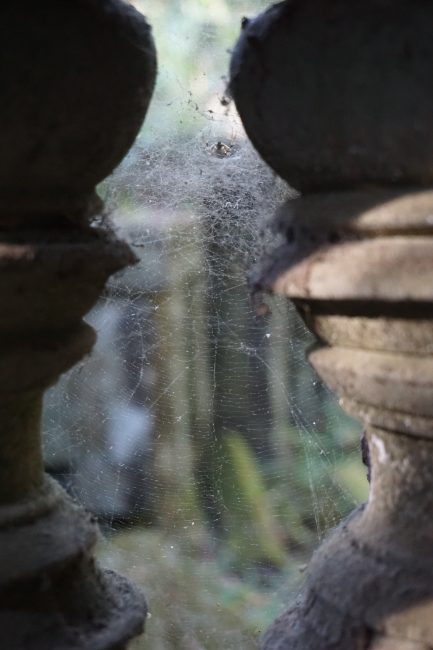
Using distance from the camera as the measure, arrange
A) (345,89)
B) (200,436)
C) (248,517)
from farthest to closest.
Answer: (200,436), (248,517), (345,89)

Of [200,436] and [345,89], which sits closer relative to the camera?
[345,89]

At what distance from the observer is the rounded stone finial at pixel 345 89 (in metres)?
0.35

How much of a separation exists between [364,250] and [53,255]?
17 cm

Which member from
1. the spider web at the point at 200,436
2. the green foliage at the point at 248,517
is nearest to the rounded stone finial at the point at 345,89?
the spider web at the point at 200,436

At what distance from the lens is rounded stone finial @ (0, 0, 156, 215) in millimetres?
388

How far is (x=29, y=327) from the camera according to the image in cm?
44

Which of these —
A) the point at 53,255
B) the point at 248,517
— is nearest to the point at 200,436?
the point at 248,517

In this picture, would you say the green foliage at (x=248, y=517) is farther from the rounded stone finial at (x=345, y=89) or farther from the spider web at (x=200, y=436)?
the rounded stone finial at (x=345, y=89)

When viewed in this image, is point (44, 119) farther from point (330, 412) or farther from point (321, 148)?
point (330, 412)

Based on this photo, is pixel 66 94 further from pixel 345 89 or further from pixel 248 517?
pixel 248 517

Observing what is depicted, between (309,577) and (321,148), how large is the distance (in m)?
0.26


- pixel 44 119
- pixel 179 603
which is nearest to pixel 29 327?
pixel 44 119

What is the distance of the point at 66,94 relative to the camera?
1.32 ft

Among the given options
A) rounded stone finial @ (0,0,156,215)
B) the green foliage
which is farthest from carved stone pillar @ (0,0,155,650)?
the green foliage
